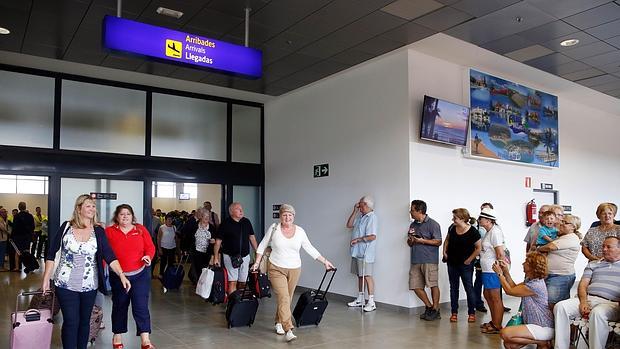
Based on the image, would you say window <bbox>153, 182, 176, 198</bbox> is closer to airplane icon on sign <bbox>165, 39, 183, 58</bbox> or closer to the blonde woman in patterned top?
airplane icon on sign <bbox>165, 39, 183, 58</bbox>

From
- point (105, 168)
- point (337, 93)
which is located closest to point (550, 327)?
point (337, 93)

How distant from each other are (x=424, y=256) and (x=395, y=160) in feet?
4.60

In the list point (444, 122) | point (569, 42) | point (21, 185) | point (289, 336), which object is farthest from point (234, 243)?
point (21, 185)

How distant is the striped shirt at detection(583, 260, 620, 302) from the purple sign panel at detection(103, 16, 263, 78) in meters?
3.59

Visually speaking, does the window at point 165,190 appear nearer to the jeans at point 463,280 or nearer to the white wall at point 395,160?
the white wall at point 395,160

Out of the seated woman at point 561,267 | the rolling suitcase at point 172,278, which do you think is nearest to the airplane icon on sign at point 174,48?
the seated woman at point 561,267

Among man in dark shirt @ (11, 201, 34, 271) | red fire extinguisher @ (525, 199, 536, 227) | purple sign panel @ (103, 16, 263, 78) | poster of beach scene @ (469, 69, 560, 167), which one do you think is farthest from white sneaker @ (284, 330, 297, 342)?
man in dark shirt @ (11, 201, 34, 271)

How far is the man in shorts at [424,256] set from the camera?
Result: 6.32m

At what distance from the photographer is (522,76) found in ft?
27.1

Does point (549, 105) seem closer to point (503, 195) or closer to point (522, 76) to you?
point (522, 76)

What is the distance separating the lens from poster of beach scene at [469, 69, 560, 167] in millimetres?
7605

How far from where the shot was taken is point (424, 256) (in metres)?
6.39

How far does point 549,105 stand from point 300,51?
16.3ft

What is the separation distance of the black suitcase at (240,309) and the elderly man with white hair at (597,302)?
3.15 m
